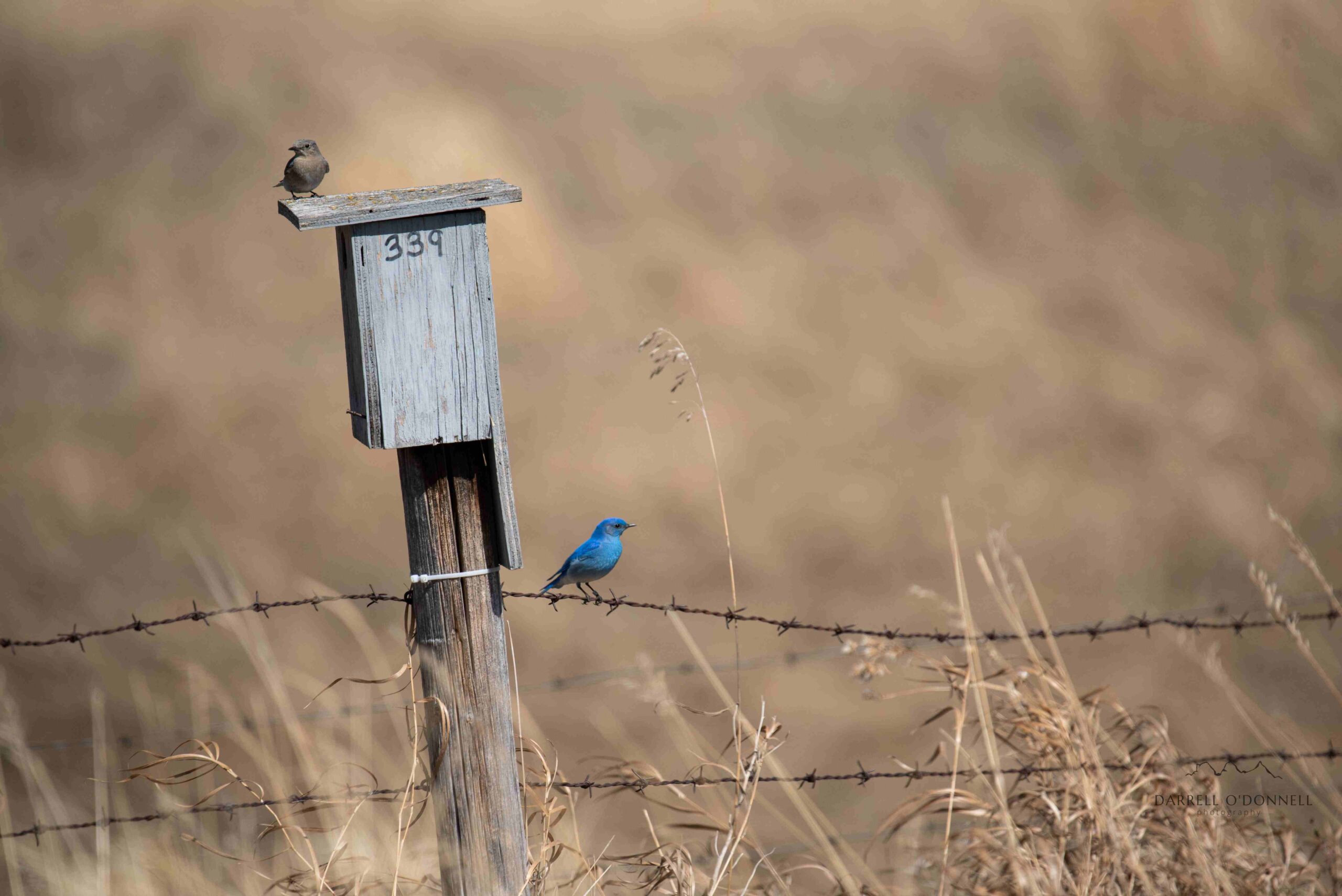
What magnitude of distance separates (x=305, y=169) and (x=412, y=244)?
0.66m

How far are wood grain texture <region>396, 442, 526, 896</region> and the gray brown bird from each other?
2.91ft

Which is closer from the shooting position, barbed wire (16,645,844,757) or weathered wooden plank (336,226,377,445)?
weathered wooden plank (336,226,377,445)

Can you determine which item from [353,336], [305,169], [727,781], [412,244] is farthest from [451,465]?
[727,781]

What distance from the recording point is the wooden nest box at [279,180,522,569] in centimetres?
232

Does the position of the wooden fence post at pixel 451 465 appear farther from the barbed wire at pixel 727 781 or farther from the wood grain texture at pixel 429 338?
the barbed wire at pixel 727 781

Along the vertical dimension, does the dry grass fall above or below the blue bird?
below

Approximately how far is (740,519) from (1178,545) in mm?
3879

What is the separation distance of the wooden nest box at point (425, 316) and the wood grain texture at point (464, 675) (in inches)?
2.6

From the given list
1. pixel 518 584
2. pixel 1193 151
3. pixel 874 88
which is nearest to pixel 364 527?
pixel 518 584

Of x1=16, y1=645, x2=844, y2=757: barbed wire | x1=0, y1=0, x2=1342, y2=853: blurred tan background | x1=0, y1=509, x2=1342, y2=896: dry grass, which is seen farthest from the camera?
x1=0, y1=0, x2=1342, y2=853: blurred tan background

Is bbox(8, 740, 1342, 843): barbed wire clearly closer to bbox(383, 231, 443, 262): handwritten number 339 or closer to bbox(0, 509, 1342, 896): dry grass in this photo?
bbox(0, 509, 1342, 896): dry grass

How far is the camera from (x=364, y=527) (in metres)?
9.57

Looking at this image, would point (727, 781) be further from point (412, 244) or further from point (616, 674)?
point (616, 674)

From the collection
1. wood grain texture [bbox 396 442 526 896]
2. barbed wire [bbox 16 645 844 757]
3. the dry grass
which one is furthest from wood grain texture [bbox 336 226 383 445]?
barbed wire [bbox 16 645 844 757]
